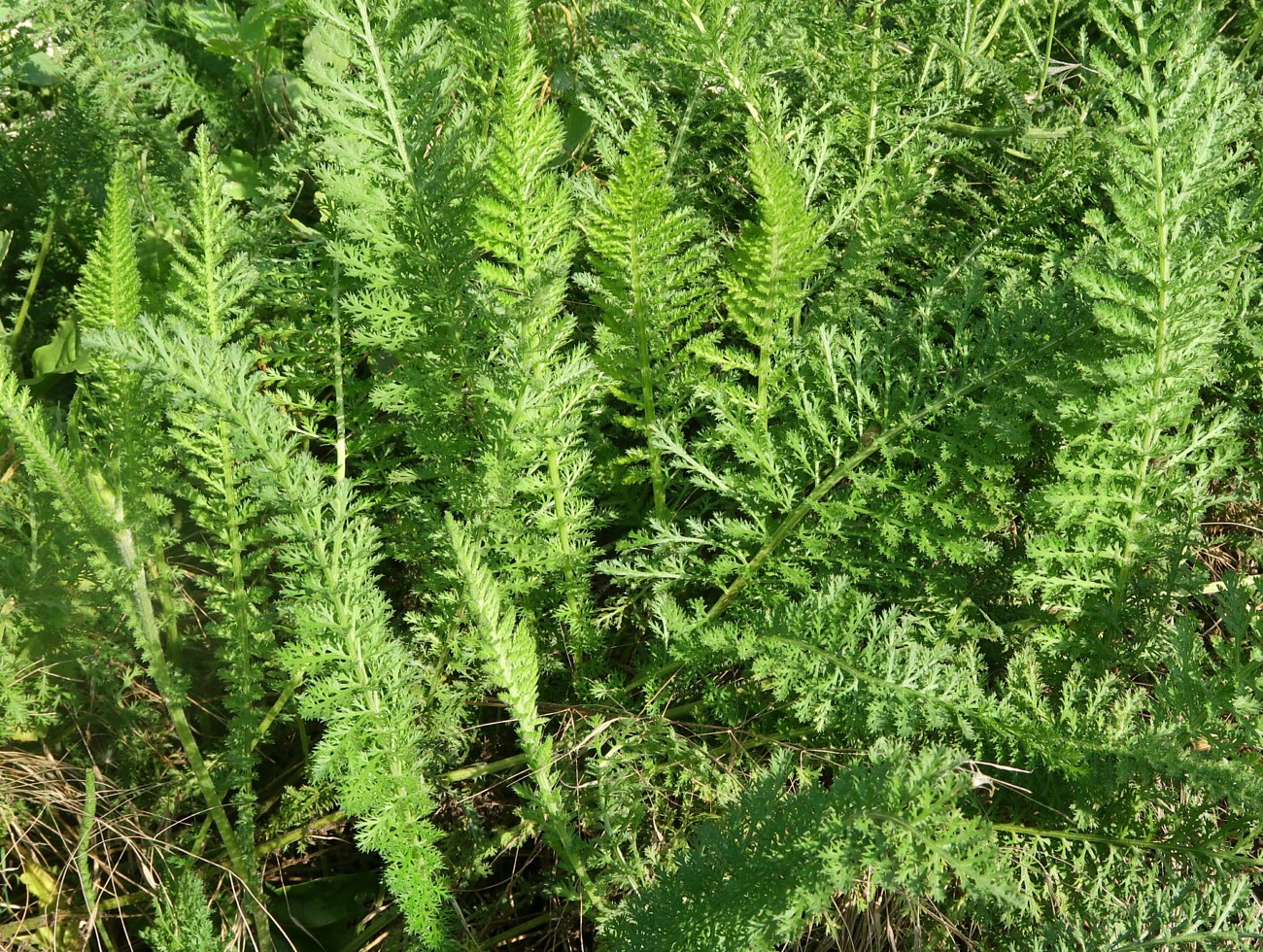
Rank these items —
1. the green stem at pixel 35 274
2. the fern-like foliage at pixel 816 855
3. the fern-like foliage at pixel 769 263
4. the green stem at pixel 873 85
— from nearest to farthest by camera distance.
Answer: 1. the fern-like foliage at pixel 816 855
2. the fern-like foliage at pixel 769 263
3. the green stem at pixel 873 85
4. the green stem at pixel 35 274

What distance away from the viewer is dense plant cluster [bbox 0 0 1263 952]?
5.66 feet

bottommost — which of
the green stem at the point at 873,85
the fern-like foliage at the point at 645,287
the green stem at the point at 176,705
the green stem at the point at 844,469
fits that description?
the green stem at the point at 176,705

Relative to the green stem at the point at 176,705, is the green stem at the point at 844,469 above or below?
above

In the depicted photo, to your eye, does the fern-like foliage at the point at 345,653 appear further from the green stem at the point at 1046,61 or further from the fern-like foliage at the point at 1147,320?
the green stem at the point at 1046,61

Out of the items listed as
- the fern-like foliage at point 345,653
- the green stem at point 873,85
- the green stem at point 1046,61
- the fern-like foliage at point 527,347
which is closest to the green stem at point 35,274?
the fern-like foliage at point 345,653

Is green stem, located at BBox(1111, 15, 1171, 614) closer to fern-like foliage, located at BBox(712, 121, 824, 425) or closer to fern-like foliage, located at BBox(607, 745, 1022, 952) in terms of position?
fern-like foliage, located at BBox(712, 121, 824, 425)

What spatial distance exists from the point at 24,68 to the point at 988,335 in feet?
7.75

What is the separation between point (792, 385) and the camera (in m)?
2.21

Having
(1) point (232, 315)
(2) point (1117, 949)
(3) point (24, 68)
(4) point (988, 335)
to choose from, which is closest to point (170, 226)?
(1) point (232, 315)

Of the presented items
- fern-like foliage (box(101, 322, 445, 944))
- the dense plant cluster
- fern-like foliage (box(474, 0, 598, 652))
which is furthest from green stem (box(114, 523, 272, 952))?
fern-like foliage (box(474, 0, 598, 652))

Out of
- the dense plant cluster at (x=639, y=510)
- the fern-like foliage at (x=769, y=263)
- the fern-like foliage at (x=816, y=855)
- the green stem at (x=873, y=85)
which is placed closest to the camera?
the fern-like foliage at (x=816, y=855)

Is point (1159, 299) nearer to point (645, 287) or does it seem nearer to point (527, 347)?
point (645, 287)

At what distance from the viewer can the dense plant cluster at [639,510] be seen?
5.66 ft

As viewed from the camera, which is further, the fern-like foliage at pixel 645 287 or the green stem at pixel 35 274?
the green stem at pixel 35 274
